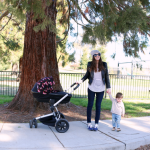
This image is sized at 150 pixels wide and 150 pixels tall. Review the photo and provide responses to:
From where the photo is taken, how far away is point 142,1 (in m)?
6.62

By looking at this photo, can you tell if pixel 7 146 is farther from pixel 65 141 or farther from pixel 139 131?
pixel 139 131

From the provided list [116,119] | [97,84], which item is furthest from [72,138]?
[97,84]

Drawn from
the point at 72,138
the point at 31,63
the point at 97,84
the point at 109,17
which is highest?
the point at 109,17

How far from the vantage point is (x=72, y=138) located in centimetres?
414

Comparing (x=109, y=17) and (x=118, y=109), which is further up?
(x=109, y=17)

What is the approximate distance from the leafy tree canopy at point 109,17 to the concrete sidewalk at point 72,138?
2.71 meters

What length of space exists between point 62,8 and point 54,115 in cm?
634

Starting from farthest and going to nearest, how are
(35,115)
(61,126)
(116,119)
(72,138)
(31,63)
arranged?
(31,63) < (35,115) < (116,119) < (61,126) < (72,138)

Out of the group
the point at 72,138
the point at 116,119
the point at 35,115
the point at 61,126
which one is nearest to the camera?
the point at 72,138

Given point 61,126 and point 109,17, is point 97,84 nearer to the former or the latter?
point 61,126

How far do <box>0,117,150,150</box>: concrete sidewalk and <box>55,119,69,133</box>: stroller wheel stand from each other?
98mm

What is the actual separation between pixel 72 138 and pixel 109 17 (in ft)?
13.1

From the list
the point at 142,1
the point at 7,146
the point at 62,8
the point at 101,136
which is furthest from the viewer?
the point at 62,8

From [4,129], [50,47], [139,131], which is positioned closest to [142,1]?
[50,47]
